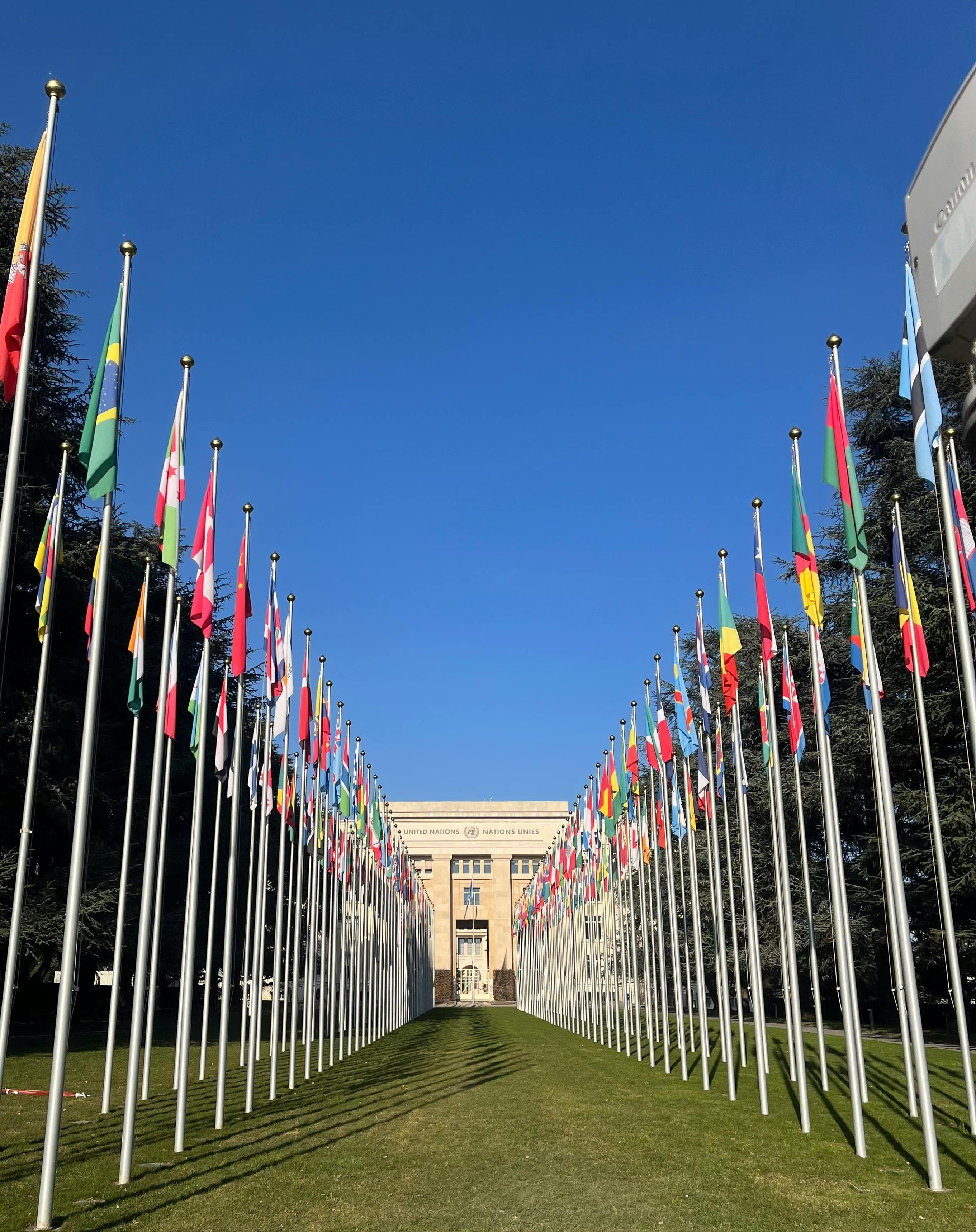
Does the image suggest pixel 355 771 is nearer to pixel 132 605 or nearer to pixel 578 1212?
pixel 132 605

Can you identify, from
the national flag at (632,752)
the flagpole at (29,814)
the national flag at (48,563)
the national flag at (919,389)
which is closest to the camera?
the national flag at (919,389)

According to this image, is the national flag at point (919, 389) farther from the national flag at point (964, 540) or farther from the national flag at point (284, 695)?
the national flag at point (284, 695)

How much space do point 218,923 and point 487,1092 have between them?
27.3m

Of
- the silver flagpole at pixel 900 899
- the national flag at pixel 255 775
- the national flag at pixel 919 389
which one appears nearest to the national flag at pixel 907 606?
the silver flagpole at pixel 900 899

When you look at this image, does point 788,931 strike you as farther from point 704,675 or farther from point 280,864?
point 280,864

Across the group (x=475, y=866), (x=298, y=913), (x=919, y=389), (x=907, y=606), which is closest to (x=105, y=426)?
(x=919, y=389)

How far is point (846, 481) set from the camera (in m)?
13.4

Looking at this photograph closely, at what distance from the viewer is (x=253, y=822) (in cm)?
→ 2203

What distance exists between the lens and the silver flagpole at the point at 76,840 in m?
9.66

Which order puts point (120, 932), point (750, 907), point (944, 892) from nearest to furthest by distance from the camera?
point (944, 892) → point (120, 932) → point (750, 907)

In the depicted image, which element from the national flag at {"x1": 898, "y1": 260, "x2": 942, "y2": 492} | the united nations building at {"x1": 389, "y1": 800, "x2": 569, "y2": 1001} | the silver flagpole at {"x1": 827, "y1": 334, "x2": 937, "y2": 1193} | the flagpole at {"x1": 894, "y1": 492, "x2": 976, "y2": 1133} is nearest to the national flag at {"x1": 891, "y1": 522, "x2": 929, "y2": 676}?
the flagpole at {"x1": 894, "y1": 492, "x2": 976, "y2": 1133}

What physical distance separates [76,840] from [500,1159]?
A: 692 cm

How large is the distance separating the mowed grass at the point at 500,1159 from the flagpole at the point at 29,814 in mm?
1757

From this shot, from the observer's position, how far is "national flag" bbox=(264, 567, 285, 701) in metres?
19.1
